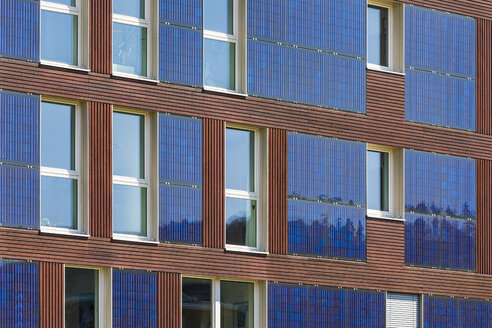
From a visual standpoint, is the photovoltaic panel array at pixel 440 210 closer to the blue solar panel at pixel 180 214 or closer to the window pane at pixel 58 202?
the blue solar panel at pixel 180 214

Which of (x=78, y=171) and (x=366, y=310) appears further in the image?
(x=366, y=310)

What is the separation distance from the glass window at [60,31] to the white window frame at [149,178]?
5.12ft

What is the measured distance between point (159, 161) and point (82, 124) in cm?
187

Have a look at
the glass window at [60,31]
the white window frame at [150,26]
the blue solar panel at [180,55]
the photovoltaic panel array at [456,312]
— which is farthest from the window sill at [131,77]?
the photovoltaic panel array at [456,312]

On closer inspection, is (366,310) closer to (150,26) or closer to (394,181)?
(394,181)

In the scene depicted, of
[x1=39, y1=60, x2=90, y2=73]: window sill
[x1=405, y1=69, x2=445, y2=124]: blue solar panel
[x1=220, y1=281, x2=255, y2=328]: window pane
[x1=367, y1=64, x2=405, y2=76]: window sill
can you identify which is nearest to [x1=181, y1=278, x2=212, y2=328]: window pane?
[x1=220, y1=281, x2=255, y2=328]: window pane

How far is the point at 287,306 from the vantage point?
38250 mm

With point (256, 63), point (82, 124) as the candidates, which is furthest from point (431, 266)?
point (82, 124)

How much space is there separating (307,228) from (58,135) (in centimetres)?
646

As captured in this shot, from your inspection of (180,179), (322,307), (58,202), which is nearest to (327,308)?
(322,307)

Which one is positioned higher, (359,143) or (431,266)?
(359,143)

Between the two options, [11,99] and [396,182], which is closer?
[11,99]

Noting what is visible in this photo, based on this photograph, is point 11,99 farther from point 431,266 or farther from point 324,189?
point 431,266

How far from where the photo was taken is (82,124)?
35.8 m
